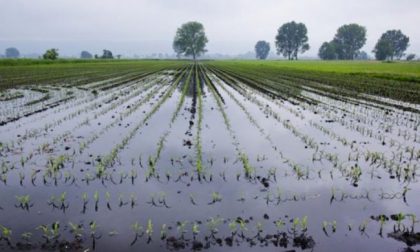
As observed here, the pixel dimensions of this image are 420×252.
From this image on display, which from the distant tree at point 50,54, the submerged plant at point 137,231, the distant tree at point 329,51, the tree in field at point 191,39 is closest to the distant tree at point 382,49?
the distant tree at point 329,51

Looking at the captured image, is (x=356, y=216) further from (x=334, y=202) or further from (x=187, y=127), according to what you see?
(x=187, y=127)

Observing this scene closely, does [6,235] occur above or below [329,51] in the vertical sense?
below

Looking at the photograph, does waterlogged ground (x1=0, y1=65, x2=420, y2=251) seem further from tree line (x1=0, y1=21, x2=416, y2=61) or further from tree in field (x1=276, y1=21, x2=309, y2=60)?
tree in field (x1=276, y1=21, x2=309, y2=60)

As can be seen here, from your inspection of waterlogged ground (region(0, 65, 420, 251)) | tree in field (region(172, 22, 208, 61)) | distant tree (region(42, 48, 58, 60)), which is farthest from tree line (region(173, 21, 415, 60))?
waterlogged ground (region(0, 65, 420, 251))

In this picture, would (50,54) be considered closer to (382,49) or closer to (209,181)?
(209,181)

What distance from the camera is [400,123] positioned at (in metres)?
12.6

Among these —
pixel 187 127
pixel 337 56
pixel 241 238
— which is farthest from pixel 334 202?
pixel 337 56

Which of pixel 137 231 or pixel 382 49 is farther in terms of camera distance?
pixel 382 49

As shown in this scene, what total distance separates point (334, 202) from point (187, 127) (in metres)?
6.51

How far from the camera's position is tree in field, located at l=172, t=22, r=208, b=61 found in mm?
132875

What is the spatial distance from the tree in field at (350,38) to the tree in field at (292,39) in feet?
38.0

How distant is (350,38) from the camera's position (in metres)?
132

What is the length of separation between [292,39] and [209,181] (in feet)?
455

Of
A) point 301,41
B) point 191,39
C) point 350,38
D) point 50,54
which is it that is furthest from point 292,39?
point 50,54
